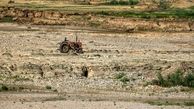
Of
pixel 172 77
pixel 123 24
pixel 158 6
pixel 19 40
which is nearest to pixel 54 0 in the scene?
pixel 158 6

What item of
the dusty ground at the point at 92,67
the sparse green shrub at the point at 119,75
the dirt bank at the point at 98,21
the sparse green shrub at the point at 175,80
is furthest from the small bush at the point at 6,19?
the sparse green shrub at the point at 175,80

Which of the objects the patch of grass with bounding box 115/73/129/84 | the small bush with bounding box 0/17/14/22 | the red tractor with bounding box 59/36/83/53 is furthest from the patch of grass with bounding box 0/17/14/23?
the patch of grass with bounding box 115/73/129/84

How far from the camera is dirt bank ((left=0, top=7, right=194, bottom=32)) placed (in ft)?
249

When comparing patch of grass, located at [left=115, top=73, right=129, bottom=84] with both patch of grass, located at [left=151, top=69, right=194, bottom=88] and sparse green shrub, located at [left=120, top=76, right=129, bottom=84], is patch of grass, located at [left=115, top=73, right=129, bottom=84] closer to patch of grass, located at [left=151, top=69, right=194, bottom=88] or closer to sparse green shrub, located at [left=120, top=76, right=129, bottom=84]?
sparse green shrub, located at [left=120, top=76, right=129, bottom=84]

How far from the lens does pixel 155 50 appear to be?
5422 cm

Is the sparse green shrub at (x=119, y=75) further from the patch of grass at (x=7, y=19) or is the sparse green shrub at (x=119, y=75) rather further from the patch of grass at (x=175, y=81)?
the patch of grass at (x=7, y=19)

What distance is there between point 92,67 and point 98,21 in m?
39.0

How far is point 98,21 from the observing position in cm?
7950

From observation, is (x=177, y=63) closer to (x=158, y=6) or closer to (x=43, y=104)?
(x=43, y=104)

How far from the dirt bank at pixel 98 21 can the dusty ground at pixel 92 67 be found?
6633 mm

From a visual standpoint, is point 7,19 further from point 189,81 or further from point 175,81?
point 189,81

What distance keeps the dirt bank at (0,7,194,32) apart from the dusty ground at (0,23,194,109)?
6633mm

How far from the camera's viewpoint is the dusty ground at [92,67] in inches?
1180

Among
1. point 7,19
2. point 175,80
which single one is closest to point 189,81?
point 175,80
